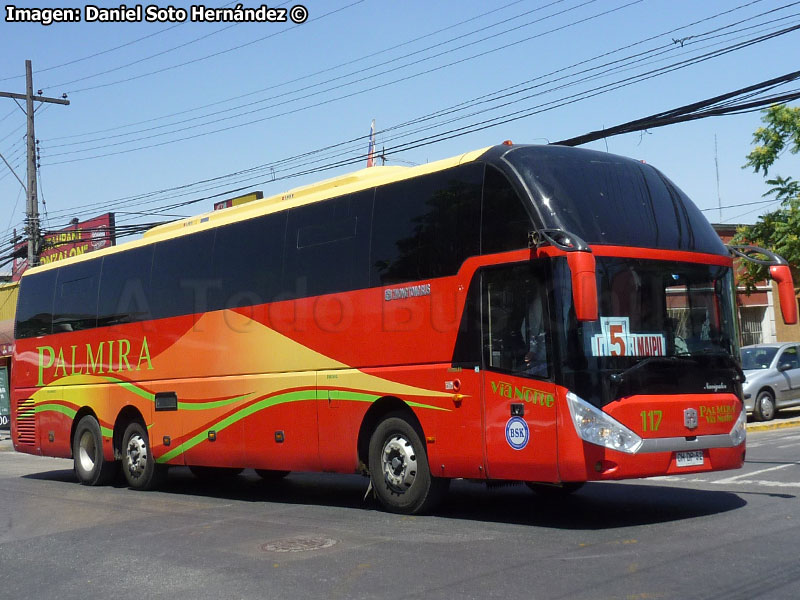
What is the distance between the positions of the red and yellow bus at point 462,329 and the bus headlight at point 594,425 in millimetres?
19

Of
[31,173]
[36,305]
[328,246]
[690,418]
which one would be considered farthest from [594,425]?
[31,173]

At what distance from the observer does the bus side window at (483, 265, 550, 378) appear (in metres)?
10.1

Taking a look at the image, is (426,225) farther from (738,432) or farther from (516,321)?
(738,432)

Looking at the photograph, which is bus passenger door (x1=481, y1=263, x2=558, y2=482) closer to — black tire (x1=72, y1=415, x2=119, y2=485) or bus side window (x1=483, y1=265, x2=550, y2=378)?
bus side window (x1=483, y1=265, x2=550, y2=378)

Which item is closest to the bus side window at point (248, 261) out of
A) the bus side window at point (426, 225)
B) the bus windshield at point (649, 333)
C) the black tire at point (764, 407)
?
the bus side window at point (426, 225)

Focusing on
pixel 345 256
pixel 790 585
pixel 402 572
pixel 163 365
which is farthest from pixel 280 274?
pixel 790 585

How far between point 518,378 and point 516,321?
57 cm

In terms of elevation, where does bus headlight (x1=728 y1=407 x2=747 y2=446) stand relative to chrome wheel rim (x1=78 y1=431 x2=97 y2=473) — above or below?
above

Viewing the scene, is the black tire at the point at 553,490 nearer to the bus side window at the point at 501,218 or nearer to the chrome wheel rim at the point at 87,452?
the bus side window at the point at 501,218

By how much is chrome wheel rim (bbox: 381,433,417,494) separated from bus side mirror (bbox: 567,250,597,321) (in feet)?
10.3

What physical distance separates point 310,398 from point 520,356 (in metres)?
3.69

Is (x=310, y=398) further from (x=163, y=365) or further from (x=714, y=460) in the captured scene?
(x=714, y=460)

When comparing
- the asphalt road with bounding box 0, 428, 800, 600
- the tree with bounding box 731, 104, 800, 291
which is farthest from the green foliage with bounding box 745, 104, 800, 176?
the asphalt road with bounding box 0, 428, 800, 600

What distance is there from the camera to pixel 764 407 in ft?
79.8
